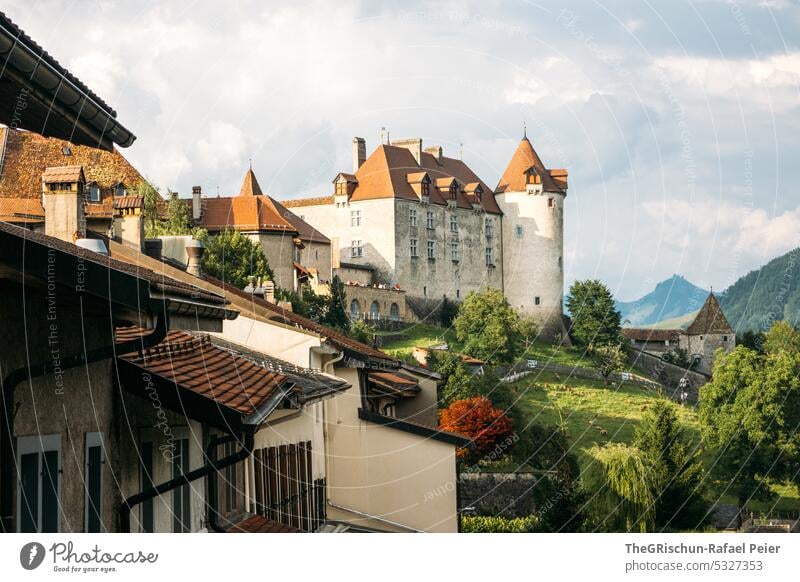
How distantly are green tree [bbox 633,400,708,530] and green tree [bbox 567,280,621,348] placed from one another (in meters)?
36.2

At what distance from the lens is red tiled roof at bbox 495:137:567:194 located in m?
86.6

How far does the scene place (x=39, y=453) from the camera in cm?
549

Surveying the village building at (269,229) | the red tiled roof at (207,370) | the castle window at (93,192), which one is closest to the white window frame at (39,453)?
the red tiled roof at (207,370)

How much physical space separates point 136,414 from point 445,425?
36865 millimetres

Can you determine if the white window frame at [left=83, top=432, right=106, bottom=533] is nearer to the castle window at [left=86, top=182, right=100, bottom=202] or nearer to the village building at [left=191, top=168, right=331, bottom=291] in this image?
the castle window at [left=86, top=182, right=100, bottom=202]

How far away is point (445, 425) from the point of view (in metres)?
43.2

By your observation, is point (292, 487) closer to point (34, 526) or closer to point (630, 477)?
point (34, 526)

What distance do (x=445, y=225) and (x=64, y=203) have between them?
70975mm

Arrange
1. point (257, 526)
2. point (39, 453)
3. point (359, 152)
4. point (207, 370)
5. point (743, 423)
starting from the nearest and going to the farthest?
point (39, 453) → point (207, 370) → point (257, 526) → point (743, 423) → point (359, 152)

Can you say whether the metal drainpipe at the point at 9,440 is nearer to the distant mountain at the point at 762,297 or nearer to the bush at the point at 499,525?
the bush at the point at 499,525

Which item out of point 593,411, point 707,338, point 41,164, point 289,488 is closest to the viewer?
point 289,488

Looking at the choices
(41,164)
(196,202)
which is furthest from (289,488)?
(196,202)

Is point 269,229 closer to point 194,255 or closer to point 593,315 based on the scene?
point 593,315
